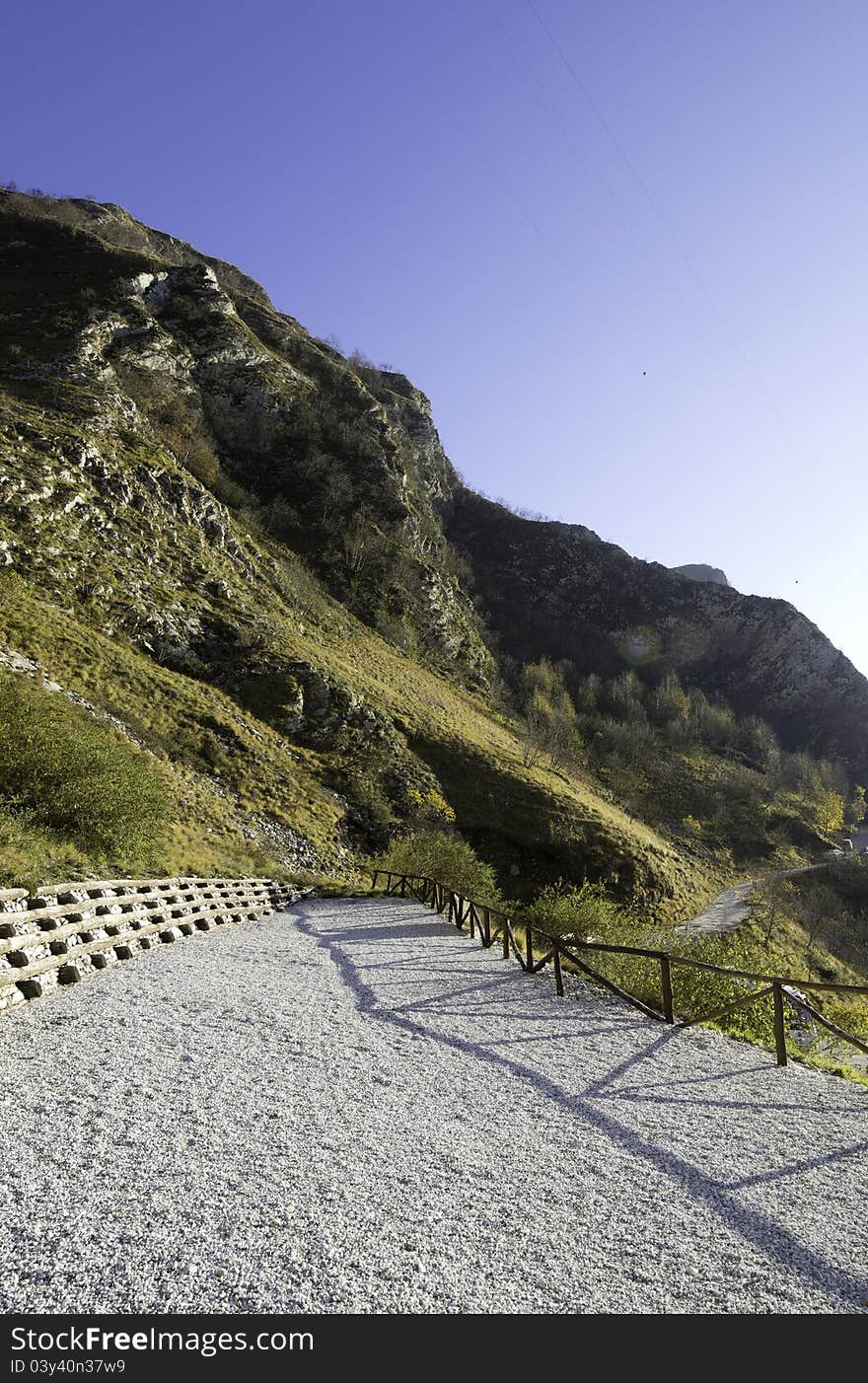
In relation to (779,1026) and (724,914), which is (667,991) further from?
(724,914)

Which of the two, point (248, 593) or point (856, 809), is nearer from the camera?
point (248, 593)

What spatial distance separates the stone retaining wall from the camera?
6422 mm

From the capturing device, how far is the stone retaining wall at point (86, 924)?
6422 millimetres

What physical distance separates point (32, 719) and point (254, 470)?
5558 centimetres

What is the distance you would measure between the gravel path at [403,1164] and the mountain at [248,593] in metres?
11.0

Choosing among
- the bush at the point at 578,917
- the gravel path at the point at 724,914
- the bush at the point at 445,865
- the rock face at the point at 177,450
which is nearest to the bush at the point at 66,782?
the bush at the point at 578,917

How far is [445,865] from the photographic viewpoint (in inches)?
879

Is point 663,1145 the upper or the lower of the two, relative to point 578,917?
upper

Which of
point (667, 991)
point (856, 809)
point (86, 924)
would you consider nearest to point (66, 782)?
point (86, 924)

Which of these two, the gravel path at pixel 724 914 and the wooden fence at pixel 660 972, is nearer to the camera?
the wooden fence at pixel 660 972

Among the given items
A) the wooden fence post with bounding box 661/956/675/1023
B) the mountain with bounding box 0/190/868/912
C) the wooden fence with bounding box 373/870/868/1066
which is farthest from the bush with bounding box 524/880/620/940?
the mountain with bounding box 0/190/868/912

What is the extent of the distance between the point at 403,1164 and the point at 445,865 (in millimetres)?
18588

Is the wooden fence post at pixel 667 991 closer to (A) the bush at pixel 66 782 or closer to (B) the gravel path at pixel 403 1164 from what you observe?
(B) the gravel path at pixel 403 1164

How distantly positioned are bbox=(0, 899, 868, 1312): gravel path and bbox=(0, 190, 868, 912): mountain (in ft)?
36.0
